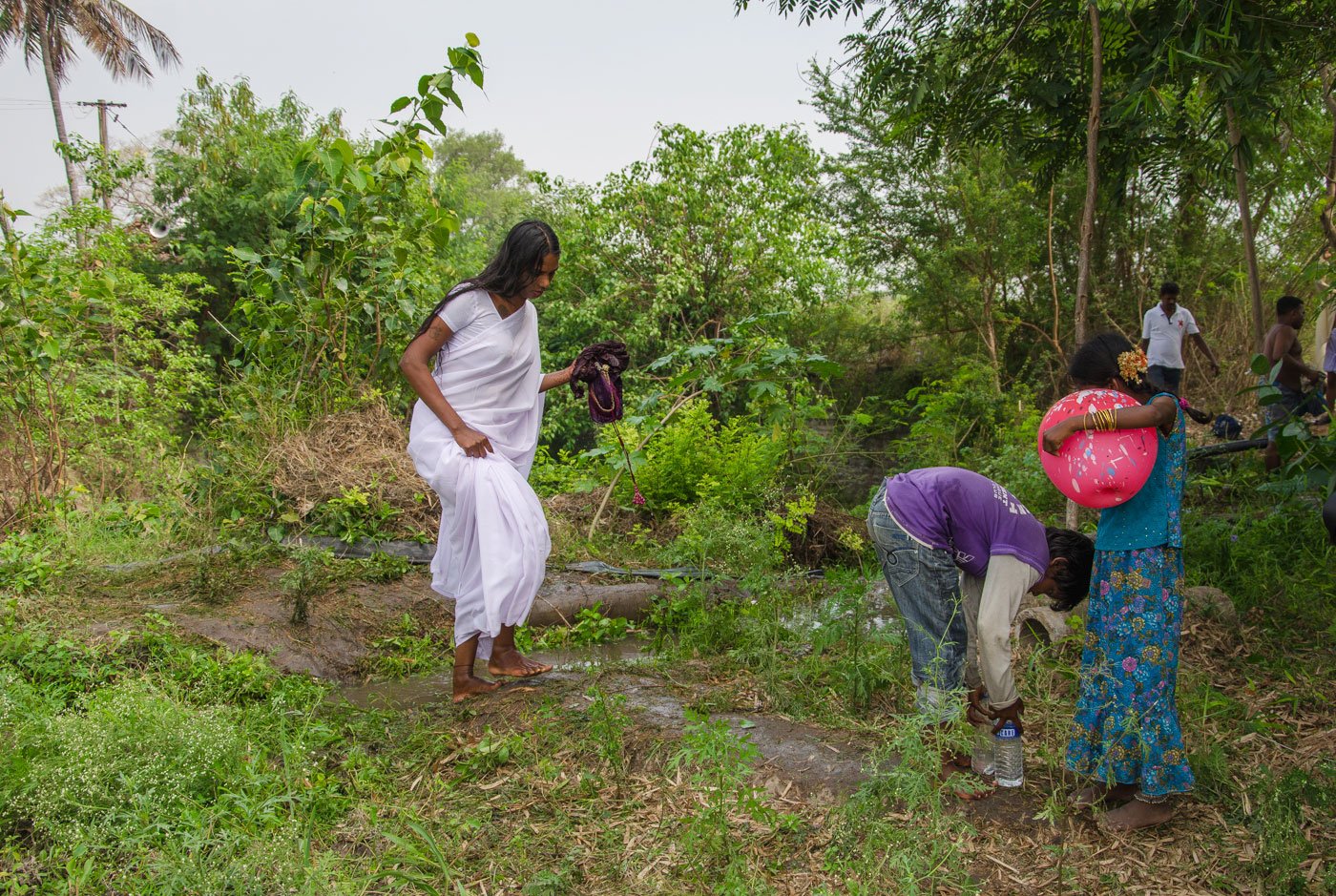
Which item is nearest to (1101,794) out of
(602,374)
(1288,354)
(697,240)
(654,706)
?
(654,706)

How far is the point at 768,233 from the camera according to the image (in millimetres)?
12711

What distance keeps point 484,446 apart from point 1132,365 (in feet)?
7.87

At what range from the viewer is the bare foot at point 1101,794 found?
9.94 feet

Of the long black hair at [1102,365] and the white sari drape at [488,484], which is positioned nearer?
the long black hair at [1102,365]

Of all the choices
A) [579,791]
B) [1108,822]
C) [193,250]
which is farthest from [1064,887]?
[193,250]

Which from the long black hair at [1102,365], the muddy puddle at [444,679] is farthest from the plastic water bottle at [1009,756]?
the muddy puddle at [444,679]

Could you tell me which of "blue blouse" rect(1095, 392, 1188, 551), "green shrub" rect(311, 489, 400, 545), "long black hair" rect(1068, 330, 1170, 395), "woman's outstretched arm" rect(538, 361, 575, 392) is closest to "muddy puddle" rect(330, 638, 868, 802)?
"blue blouse" rect(1095, 392, 1188, 551)

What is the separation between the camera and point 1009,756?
3.12 meters

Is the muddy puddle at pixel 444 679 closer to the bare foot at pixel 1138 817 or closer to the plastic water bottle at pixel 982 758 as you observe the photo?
the plastic water bottle at pixel 982 758

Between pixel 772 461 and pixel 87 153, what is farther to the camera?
pixel 87 153

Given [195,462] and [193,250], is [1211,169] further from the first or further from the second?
[193,250]

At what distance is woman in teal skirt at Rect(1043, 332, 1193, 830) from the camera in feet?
9.57

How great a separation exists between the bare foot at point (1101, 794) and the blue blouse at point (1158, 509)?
0.76m

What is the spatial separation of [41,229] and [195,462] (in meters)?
3.52
